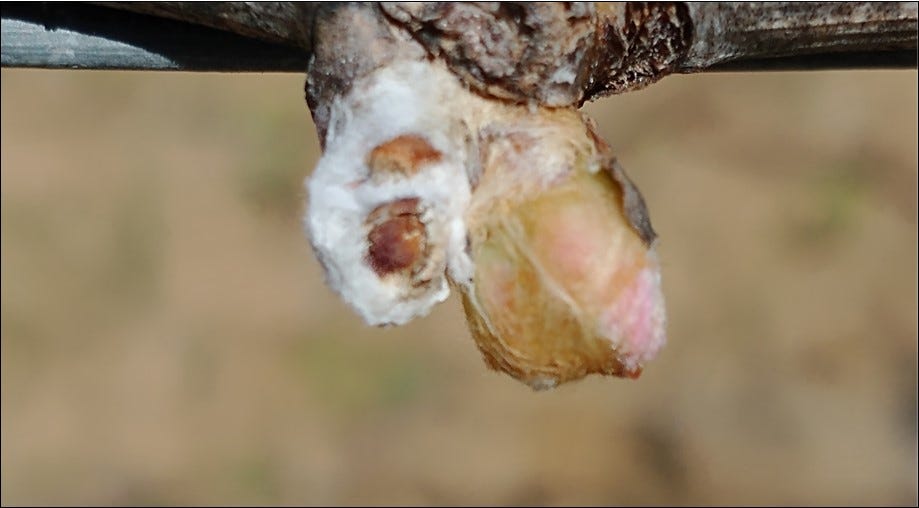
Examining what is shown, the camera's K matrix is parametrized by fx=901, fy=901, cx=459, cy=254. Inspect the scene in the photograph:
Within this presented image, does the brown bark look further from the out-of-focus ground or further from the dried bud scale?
the out-of-focus ground

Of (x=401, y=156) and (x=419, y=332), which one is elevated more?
(x=401, y=156)

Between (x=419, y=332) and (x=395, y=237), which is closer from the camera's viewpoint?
(x=395, y=237)

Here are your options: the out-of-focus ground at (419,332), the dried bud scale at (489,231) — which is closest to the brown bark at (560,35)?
the dried bud scale at (489,231)

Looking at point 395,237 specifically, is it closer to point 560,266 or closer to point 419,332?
point 560,266

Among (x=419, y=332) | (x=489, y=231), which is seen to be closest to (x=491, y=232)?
(x=489, y=231)

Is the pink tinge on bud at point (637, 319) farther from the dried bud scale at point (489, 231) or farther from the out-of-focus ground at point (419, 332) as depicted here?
the out-of-focus ground at point (419, 332)

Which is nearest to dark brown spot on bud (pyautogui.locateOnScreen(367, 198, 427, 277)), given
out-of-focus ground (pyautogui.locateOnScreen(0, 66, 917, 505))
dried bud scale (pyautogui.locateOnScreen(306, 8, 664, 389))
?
dried bud scale (pyautogui.locateOnScreen(306, 8, 664, 389))

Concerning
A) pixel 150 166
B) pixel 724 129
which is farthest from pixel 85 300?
pixel 724 129
